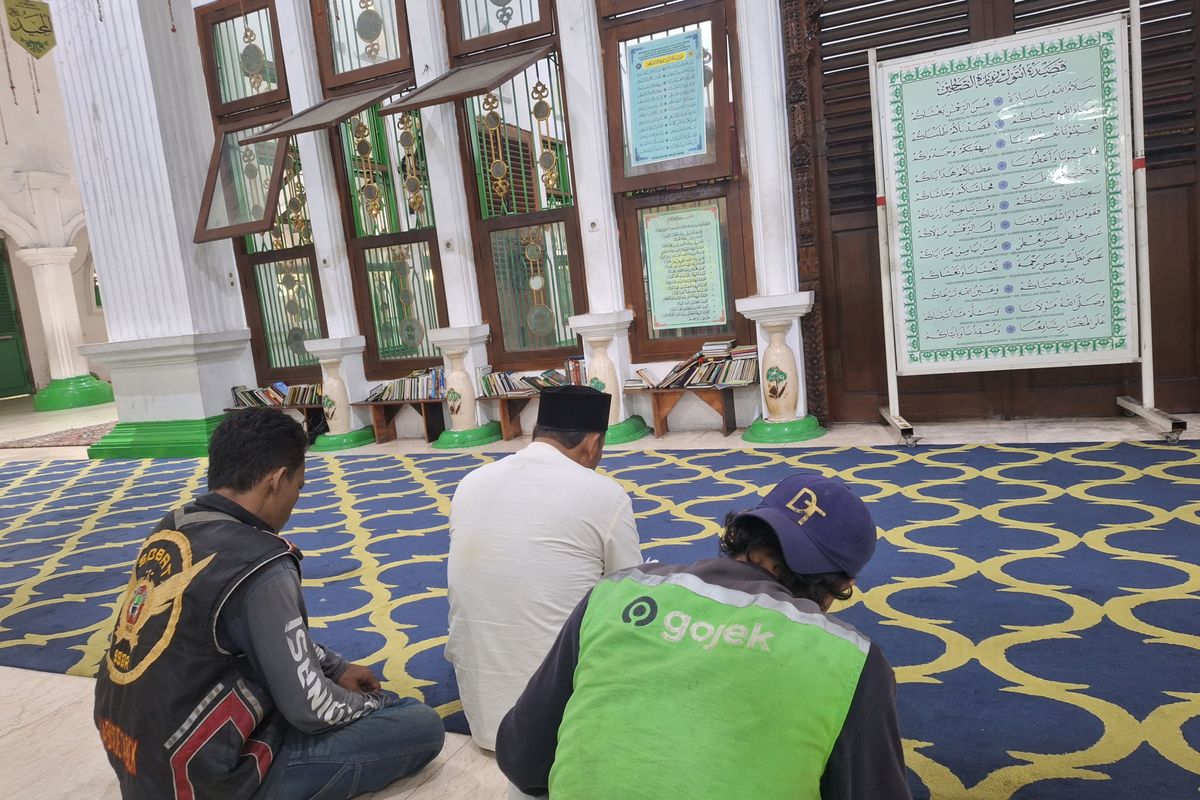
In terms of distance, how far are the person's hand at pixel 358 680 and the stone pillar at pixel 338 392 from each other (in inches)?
179

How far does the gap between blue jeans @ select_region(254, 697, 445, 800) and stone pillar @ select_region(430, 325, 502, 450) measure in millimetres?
3985

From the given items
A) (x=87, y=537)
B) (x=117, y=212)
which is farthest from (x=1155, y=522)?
(x=117, y=212)

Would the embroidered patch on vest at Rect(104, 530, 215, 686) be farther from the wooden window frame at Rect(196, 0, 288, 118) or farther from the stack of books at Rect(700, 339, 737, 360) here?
the wooden window frame at Rect(196, 0, 288, 118)

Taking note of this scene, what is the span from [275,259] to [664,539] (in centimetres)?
498

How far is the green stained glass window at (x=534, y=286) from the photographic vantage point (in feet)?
19.0

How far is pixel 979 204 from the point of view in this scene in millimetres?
4359

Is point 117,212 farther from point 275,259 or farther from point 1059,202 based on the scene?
point 1059,202

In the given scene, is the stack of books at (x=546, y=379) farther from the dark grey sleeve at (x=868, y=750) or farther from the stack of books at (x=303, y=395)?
the dark grey sleeve at (x=868, y=750)

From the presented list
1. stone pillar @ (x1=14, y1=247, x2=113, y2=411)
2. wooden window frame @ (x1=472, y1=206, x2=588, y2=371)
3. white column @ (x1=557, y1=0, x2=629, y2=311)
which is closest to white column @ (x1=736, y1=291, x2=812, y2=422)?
Result: white column @ (x1=557, y1=0, x2=629, y2=311)

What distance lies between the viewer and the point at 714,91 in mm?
5055

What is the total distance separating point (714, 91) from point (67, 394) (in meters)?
10.9

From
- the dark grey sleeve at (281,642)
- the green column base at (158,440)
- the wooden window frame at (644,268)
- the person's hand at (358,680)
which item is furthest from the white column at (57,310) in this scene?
the dark grey sleeve at (281,642)

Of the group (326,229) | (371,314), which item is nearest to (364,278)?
(371,314)

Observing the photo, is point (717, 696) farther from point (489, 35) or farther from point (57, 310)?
point (57, 310)
